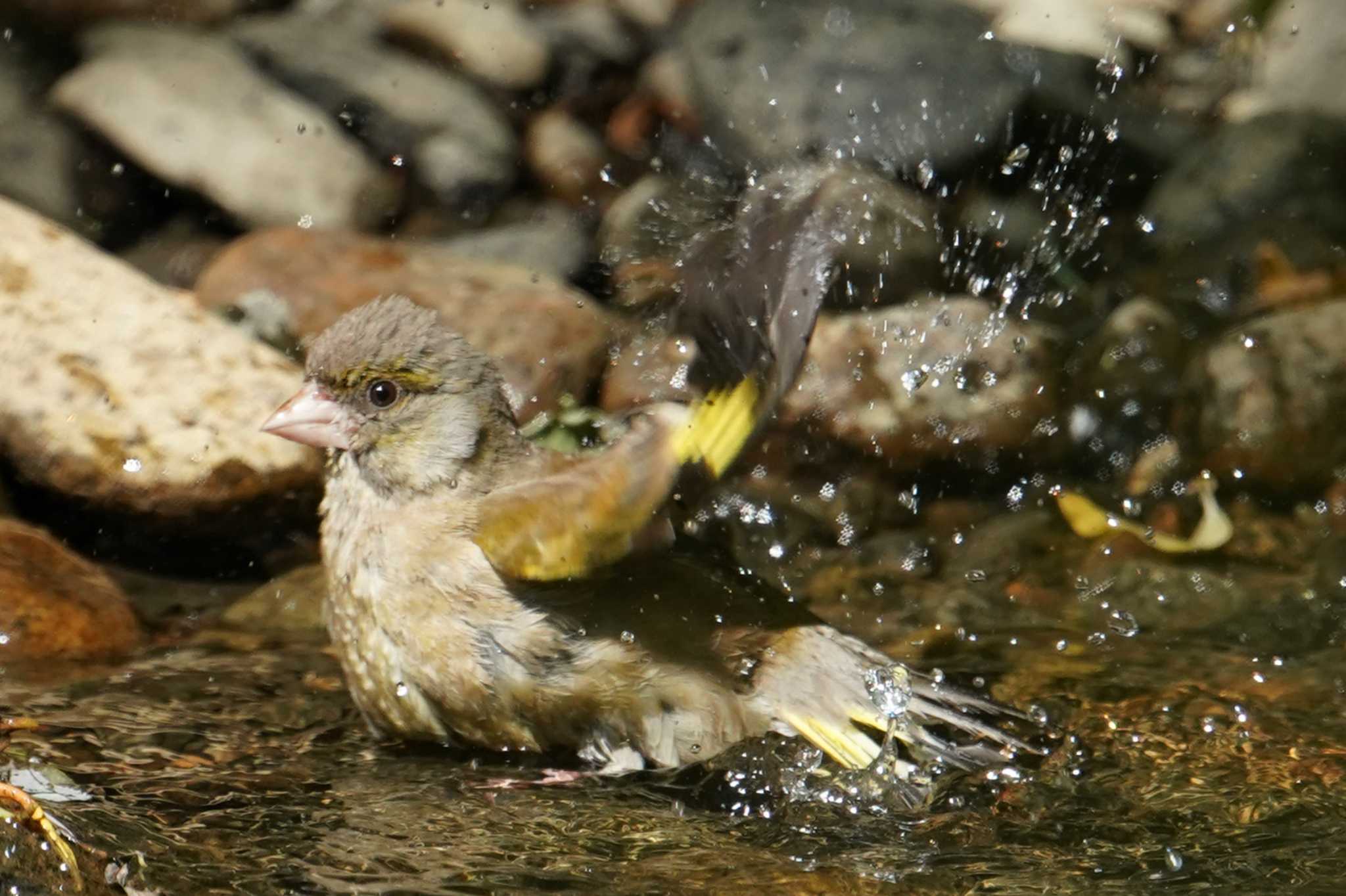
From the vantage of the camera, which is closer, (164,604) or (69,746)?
(69,746)

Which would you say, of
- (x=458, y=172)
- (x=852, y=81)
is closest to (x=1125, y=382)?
(x=852, y=81)

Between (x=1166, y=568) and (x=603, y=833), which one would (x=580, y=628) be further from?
(x=1166, y=568)

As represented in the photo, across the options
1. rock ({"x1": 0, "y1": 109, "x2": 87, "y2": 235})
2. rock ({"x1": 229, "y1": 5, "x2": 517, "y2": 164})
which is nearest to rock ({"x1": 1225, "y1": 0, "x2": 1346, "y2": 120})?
rock ({"x1": 229, "y1": 5, "x2": 517, "y2": 164})

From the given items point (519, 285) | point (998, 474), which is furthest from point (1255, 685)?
point (519, 285)

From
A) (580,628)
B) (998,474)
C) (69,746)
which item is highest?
(998,474)

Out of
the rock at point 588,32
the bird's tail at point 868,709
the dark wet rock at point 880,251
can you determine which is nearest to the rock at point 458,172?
the rock at point 588,32

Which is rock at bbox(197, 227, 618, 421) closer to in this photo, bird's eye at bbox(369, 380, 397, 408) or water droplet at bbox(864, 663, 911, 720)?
bird's eye at bbox(369, 380, 397, 408)

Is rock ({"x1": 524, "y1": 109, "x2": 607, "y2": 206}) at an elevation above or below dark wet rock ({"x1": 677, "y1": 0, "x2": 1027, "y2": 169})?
below
